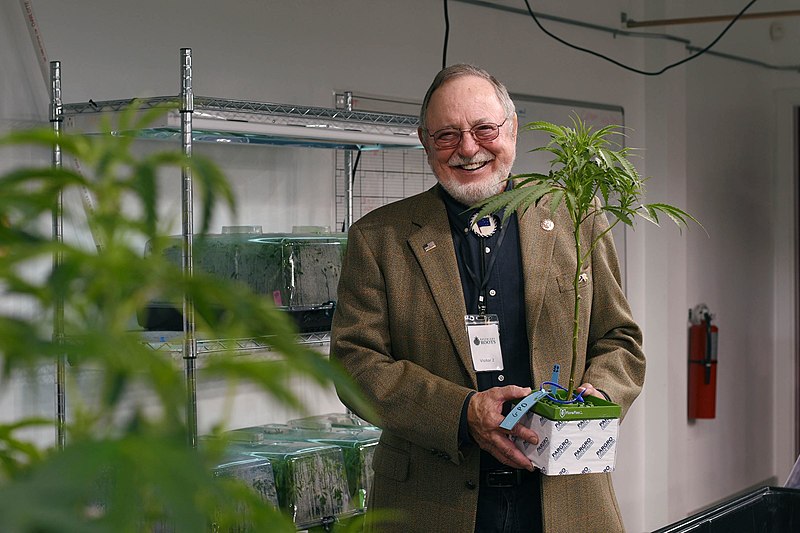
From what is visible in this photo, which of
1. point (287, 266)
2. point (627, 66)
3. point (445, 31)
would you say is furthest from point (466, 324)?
point (627, 66)

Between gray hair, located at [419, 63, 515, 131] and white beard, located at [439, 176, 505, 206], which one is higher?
gray hair, located at [419, 63, 515, 131]

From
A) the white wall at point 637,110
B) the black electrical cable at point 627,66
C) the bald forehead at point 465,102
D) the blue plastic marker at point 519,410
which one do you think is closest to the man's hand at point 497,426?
the blue plastic marker at point 519,410

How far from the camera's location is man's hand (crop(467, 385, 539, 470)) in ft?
6.16

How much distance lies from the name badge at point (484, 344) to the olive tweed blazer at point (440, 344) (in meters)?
0.02

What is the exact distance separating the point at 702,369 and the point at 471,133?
12.3 ft

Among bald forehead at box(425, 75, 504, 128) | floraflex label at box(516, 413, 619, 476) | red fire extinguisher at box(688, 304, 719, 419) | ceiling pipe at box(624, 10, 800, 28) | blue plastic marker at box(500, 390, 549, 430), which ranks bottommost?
red fire extinguisher at box(688, 304, 719, 419)

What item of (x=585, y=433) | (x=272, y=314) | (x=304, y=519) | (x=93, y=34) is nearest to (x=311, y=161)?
(x=93, y=34)

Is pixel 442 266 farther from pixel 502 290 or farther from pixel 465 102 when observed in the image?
pixel 465 102

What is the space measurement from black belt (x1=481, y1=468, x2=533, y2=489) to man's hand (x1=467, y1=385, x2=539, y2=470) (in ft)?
0.30

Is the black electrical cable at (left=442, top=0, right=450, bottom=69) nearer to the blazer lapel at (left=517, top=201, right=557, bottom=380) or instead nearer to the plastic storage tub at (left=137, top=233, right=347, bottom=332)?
the plastic storage tub at (left=137, top=233, right=347, bottom=332)

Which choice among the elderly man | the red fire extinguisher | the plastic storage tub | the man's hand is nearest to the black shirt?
the elderly man

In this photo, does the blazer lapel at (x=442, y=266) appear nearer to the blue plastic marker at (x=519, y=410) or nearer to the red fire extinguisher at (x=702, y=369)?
the blue plastic marker at (x=519, y=410)

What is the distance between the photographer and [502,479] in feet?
6.61

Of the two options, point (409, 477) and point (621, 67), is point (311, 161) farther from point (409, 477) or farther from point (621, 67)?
point (621, 67)
